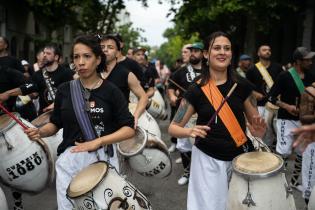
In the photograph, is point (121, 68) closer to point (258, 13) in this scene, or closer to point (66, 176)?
point (66, 176)

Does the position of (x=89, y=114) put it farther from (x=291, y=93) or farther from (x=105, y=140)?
(x=291, y=93)

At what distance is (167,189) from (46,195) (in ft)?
5.31

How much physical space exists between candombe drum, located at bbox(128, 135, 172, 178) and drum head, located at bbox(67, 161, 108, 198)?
1779mm

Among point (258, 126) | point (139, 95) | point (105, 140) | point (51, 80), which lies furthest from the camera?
point (51, 80)

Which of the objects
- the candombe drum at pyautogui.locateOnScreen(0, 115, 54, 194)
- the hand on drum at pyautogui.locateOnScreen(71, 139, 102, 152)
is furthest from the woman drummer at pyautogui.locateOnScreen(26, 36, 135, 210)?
the candombe drum at pyautogui.locateOnScreen(0, 115, 54, 194)

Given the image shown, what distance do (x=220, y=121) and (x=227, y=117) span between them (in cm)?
6

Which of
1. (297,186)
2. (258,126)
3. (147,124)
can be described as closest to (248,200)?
(258,126)

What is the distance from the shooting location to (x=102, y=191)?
318 cm

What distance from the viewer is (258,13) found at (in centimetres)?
1823

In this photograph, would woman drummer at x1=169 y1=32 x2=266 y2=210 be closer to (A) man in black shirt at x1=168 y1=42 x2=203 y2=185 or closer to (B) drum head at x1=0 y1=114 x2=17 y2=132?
(B) drum head at x1=0 y1=114 x2=17 y2=132

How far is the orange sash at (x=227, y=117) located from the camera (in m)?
3.69

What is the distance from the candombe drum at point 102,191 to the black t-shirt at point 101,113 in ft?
1.11

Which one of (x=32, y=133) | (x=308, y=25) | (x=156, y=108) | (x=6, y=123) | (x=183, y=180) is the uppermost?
(x=308, y=25)

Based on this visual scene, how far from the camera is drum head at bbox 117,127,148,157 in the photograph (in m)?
4.95
